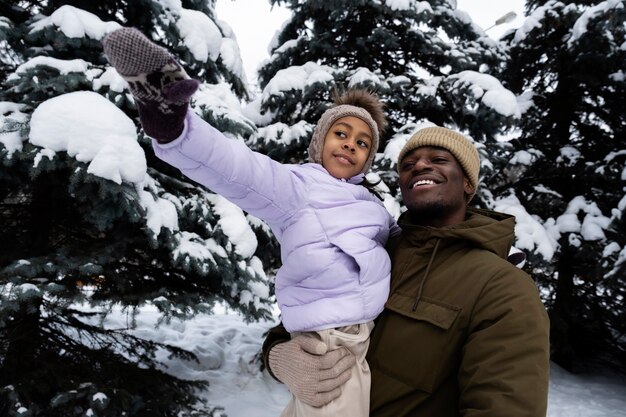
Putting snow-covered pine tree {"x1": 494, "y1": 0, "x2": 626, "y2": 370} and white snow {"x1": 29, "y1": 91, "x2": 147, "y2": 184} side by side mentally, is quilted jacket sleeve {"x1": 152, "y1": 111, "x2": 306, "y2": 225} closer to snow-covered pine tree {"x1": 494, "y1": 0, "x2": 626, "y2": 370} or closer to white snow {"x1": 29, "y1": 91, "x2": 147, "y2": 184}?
white snow {"x1": 29, "y1": 91, "x2": 147, "y2": 184}

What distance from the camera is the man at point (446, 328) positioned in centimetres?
115

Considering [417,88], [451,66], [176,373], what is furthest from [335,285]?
[451,66]

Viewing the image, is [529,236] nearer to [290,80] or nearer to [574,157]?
[574,157]

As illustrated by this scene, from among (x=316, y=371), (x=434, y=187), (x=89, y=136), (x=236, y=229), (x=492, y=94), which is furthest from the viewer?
(x=492, y=94)

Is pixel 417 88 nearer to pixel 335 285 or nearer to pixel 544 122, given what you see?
pixel 544 122

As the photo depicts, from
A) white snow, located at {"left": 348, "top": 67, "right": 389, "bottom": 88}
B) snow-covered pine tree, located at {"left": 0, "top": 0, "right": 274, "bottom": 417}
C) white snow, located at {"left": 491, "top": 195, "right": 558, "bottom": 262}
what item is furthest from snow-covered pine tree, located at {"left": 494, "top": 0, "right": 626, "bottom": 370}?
snow-covered pine tree, located at {"left": 0, "top": 0, "right": 274, "bottom": 417}

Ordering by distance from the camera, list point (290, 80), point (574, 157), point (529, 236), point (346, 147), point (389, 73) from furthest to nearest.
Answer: point (574, 157)
point (389, 73)
point (290, 80)
point (529, 236)
point (346, 147)

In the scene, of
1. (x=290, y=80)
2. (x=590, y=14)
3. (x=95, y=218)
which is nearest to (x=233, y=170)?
(x=95, y=218)

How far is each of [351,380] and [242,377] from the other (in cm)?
456

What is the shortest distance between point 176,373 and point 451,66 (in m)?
6.22

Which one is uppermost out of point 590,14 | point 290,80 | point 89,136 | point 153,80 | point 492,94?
point 590,14

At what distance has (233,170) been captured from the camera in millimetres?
1300

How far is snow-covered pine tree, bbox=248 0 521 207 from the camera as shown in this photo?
207 inches

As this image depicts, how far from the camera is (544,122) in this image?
841cm
